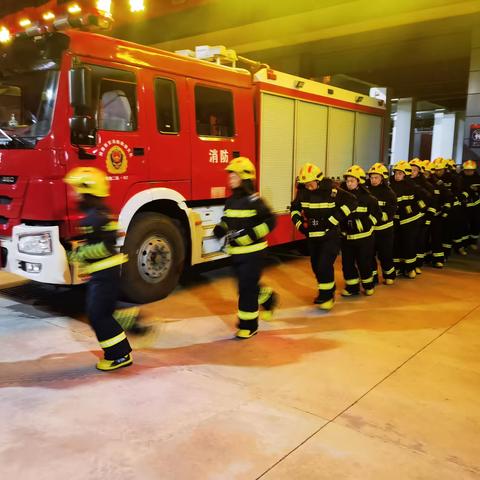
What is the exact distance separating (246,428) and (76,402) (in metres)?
1.22

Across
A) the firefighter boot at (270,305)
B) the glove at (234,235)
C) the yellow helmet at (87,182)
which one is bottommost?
the firefighter boot at (270,305)

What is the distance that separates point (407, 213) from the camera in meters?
7.28

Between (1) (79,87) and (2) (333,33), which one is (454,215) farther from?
(1) (79,87)

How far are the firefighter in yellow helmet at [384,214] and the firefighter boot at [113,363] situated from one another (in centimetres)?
370

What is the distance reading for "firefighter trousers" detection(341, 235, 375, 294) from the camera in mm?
6293

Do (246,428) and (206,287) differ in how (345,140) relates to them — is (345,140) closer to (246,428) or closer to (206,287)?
(206,287)

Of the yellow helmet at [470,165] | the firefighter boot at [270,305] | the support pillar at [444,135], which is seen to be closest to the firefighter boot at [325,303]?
the firefighter boot at [270,305]

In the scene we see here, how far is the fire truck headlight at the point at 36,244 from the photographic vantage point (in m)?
4.82

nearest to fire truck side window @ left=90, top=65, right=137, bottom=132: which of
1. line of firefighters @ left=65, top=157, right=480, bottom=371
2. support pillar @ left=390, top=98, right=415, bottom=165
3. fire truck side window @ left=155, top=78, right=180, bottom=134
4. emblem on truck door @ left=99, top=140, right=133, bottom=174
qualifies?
emblem on truck door @ left=99, top=140, right=133, bottom=174

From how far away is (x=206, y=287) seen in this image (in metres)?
6.73

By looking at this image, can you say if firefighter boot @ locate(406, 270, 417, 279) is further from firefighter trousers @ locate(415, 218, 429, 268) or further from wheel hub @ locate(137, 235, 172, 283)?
wheel hub @ locate(137, 235, 172, 283)

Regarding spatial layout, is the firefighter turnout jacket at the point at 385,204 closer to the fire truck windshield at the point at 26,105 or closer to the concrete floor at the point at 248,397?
the concrete floor at the point at 248,397

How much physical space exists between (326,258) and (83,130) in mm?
2867

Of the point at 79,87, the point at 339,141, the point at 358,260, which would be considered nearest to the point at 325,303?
the point at 358,260
